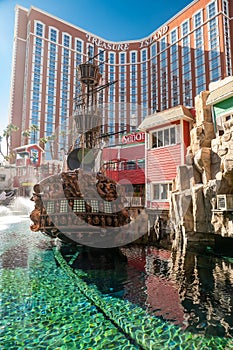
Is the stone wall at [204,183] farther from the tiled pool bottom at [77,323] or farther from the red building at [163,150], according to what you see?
the tiled pool bottom at [77,323]

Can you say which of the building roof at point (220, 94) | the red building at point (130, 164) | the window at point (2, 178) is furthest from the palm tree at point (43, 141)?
the building roof at point (220, 94)

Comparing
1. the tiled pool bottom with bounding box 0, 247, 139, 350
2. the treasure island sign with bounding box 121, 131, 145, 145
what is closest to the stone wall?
the treasure island sign with bounding box 121, 131, 145, 145

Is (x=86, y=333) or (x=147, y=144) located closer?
(x=86, y=333)

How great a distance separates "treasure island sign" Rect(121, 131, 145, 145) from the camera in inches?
831

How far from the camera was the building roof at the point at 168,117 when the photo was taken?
1524 cm

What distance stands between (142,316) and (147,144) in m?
13.7

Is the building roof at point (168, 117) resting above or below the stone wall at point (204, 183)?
above

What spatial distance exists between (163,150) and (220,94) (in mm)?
5020

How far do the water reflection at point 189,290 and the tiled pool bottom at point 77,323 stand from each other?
1.47ft

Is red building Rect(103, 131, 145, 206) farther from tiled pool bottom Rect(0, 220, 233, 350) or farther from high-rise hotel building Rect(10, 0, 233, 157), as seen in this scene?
high-rise hotel building Rect(10, 0, 233, 157)

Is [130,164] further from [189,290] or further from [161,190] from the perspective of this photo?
[189,290]

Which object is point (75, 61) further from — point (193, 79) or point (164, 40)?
point (193, 79)

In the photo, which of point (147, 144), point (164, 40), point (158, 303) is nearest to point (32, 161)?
point (147, 144)

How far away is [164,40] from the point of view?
55000 millimetres
